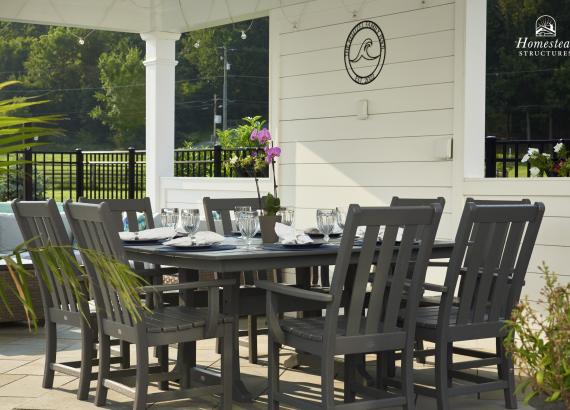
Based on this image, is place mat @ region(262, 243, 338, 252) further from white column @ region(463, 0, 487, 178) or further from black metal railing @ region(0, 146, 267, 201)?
black metal railing @ region(0, 146, 267, 201)

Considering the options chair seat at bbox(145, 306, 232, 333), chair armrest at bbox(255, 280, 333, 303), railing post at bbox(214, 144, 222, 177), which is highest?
railing post at bbox(214, 144, 222, 177)

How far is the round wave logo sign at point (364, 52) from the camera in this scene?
747 cm

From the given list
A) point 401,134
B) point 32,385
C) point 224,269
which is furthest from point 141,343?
point 401,134

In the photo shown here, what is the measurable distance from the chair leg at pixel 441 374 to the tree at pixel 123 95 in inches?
1164

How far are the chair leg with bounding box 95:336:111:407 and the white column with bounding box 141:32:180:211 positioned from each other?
18.0ft

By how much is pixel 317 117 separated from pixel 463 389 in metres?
4.21

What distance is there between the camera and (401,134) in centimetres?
732

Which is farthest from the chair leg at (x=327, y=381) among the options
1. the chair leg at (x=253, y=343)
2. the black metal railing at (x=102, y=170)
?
the black metal railing at (x=102, y=170)

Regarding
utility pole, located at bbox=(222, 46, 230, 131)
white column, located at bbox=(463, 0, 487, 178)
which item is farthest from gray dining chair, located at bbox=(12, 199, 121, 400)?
utility pole, located at bbox=(222, 46, 230, 131)

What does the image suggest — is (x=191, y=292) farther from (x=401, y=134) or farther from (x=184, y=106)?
(x=184, y=106)

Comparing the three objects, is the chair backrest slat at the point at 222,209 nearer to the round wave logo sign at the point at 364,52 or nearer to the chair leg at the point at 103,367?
the chair leg at the point at 103,367

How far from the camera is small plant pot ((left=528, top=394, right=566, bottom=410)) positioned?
1963 millimetres

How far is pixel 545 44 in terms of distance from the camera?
24500 millimetres

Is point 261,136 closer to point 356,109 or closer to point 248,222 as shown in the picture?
point 248,222
